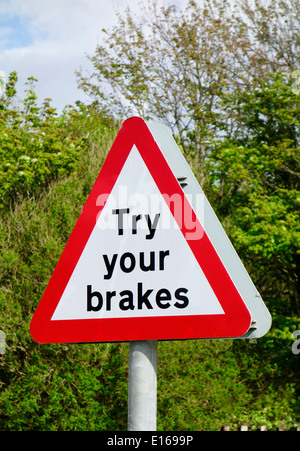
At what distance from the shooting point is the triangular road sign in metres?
2.36

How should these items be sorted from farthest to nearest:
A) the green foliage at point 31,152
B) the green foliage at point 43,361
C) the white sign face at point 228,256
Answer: the green foliage at point 31,152, the green foliage at point 43,361, the white sign face at point 228,256

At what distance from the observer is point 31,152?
12375 mm

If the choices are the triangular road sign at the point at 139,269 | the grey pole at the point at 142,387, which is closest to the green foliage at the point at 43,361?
the triangular road sign at the point at 139,269

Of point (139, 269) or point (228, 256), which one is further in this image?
point (228, 256)

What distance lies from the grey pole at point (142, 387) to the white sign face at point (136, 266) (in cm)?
13

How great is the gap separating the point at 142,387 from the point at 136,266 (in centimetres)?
43

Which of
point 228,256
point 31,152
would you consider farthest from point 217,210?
point 228,256

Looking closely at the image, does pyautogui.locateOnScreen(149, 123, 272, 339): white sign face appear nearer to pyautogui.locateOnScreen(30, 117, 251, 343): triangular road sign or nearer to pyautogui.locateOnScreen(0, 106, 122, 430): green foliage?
pyautogui.locateOnScreen(30, 117, 251, 343): triangular road sign

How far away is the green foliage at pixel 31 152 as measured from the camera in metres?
11.6

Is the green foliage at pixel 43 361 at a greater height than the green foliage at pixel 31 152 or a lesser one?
lesser

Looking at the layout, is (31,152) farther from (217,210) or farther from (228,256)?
(228,256)

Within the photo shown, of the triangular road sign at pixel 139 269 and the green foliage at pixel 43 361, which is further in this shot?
the green foliage at pixel 43 361

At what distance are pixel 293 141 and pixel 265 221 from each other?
207 centimetres

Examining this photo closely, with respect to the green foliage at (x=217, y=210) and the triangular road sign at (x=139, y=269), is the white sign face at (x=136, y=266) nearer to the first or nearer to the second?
the triangular road sign at (x=139, y=269)
